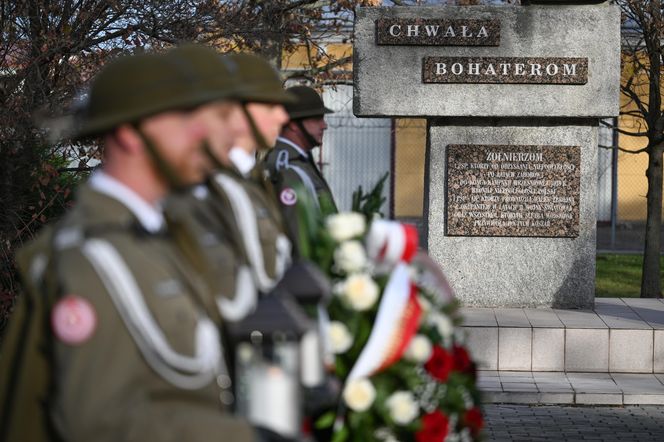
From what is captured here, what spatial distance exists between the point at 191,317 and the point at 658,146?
14.5 meters

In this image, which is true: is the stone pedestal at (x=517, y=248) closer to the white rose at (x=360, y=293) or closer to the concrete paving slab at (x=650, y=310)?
the concrete paving slab at (x=650, y=310)

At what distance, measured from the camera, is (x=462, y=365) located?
4.37m

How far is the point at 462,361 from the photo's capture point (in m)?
4.38

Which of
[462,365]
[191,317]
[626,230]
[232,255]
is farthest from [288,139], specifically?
[626,230]

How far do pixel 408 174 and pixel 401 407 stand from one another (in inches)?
906

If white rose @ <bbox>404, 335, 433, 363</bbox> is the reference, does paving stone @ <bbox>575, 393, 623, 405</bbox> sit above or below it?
below

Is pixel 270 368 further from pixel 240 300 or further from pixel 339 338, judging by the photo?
pixel 339 338

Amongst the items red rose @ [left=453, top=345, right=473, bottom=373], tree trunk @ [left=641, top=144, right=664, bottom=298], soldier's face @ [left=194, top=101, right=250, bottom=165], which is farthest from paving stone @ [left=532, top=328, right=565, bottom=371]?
soldier's face @ [left=194, top=101, right=250, bottom=165]

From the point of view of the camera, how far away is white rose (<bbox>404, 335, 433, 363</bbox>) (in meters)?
4.00

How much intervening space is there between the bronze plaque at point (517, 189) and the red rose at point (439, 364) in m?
7.70

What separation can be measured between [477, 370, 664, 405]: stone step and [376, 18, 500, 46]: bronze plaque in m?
3.01

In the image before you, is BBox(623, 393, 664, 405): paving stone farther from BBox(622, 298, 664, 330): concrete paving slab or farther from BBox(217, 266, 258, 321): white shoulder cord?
BBox(217, 266, 258, 321): white shoulder cord

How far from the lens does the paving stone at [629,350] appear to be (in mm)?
10625

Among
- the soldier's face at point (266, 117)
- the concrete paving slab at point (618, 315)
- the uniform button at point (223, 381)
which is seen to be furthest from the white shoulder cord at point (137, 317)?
the concrete paving slab at point (618, 315)
